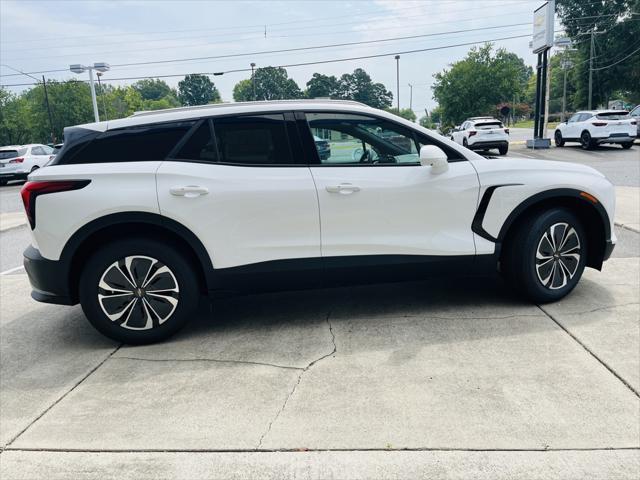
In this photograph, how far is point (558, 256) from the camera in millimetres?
4281

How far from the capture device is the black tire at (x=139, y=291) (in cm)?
371

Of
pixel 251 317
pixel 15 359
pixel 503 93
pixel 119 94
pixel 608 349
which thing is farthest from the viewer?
pixel 119 94

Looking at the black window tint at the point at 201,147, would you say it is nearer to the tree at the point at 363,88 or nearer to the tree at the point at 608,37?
the tree at the point at 608,37

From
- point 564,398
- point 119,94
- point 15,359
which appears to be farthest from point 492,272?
point 119,94

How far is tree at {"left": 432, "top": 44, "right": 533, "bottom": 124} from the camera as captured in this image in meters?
53.4

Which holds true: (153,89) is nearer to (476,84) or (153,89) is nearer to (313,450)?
(476,84)

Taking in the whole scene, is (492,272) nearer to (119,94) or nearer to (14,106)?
(14,106)

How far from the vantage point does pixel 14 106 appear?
2349 inches

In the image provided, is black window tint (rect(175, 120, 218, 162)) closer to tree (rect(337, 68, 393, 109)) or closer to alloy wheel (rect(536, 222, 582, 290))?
alloy wheel (rect(536, 222, 582, 290))

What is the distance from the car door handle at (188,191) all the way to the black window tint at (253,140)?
296 mm

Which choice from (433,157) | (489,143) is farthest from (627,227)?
(489,143)

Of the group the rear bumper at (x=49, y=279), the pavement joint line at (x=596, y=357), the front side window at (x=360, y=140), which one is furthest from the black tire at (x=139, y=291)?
the pavement joint line at (x=596, y=357)

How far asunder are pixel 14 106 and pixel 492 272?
225 ft

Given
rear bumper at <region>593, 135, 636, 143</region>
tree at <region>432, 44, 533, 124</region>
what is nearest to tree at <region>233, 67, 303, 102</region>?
tree at <region>432, 44, 533, 124</region>
